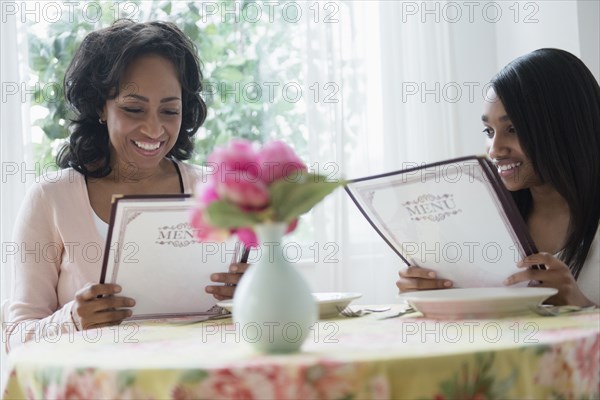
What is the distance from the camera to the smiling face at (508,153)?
198 cm

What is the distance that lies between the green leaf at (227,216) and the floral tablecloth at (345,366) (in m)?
0.15

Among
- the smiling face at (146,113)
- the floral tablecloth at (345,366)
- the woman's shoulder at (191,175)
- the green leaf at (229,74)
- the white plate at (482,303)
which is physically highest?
the green leaf at (229,74)

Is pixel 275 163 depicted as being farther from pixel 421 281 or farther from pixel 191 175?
pixel 191 175

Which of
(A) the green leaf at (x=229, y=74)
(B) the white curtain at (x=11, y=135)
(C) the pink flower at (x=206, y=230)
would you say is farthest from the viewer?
(A) the green leaf at (x=229, y=74)

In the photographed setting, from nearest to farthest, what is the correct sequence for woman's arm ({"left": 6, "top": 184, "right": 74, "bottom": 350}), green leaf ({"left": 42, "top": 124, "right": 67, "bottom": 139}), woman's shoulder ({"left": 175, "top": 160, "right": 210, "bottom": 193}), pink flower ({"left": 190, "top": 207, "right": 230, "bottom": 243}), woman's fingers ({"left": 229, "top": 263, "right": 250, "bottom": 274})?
1. pink flower ({"left": 190, "top": 207, "right": 230, "bottom": 243})
2. woman's fingers ({"left": 229, "top": 263, "right": 250, "bottom": 274})
3. woman's arm ({"left": 6, "top": 184, "right": 74, "bottom": 350})
4. woman's shoulder ({"left": 175, "top": 160, "right": 210, "bottom": 193})
5. green leaf ({"left": 42, "top": 124, "right": 67, "bottom": 139})

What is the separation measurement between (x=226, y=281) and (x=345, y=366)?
0.74m

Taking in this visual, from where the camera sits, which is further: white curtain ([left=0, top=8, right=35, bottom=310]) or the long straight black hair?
white curtain ([left=0, top=8, right=35, bottom=310])

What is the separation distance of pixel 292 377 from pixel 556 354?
366 millimetres

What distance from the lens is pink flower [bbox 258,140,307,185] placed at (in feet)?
3.63

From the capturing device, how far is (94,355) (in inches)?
48.4

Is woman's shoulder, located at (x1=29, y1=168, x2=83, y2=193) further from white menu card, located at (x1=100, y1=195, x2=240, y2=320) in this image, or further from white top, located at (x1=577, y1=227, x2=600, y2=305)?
white top, located at (x1=577, y1=227, x2=600, y2=305)

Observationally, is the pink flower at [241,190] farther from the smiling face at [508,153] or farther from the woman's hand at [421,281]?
the smiling face at [508,153]

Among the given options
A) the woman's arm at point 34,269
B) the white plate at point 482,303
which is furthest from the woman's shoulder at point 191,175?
the white plate at point 482,303

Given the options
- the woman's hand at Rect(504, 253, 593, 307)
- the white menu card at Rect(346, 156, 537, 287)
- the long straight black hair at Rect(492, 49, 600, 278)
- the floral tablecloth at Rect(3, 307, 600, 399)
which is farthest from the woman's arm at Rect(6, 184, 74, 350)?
the long straight black hair at Rect(492, 49, 600, 278)
